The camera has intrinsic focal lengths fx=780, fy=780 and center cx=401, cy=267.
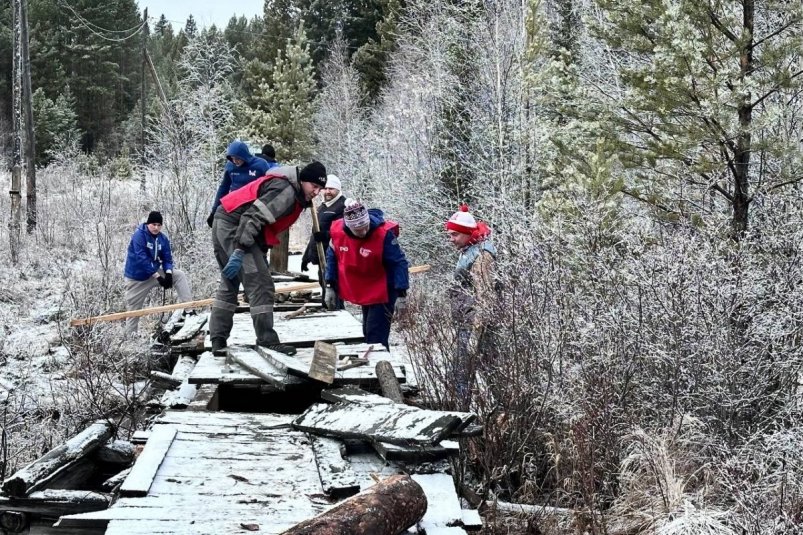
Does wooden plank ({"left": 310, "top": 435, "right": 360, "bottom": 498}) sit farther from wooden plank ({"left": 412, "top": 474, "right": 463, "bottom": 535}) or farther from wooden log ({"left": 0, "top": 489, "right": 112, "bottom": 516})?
wooden log ({"left": 0, "top": 489, "right": 112, "bottom": 516})

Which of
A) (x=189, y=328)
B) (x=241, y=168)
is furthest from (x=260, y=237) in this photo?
(x=241, y=168)

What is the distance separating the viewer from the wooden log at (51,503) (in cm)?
449

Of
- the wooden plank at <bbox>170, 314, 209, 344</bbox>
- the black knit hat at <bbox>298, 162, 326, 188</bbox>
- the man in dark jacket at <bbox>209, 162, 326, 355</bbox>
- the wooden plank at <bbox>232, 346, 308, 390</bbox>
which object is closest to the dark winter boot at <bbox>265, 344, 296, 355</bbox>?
the man in dark jacket at <bbox>209, 162, 326, 355</bbox>

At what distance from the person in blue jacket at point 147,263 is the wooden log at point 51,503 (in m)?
6.49

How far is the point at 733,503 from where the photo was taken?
16.1 ft

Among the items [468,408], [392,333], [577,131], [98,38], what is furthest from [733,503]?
[98,38]

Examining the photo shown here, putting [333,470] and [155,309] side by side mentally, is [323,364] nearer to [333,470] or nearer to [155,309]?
[333,470]

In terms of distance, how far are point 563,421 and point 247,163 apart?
5.71 meters

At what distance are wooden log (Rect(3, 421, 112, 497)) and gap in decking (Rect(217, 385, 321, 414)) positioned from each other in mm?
1112

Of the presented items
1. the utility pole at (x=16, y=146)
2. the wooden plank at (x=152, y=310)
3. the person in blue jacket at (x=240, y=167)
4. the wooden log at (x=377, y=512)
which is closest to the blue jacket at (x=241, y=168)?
the person in blue jacket at (x=240, y=167)

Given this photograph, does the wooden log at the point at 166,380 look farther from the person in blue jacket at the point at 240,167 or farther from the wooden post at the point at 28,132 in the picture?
the wooden post at the point at 28,132

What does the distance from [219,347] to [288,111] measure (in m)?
27.5

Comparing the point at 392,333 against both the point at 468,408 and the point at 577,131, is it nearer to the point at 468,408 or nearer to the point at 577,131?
the point at 577,131

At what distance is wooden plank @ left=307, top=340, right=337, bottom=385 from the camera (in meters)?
5.58
